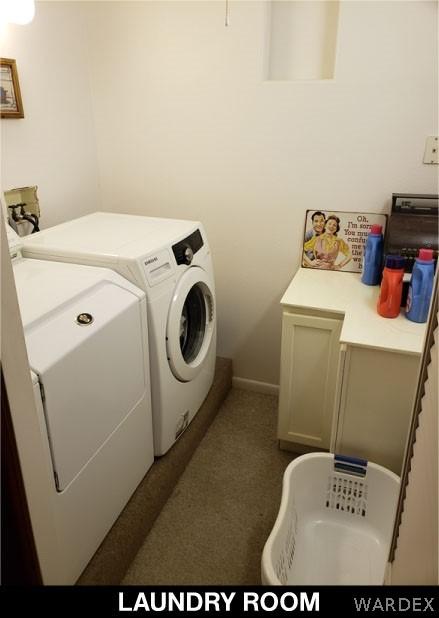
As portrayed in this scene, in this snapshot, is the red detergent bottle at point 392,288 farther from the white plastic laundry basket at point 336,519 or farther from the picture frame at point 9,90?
the picture frame at point 9,90

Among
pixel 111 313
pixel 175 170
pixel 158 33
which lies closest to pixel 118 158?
pixel 175 170

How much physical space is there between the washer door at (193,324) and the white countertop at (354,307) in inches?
14.8

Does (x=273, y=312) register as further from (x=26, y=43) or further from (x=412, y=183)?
(x=26, y=43)

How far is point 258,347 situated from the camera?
98.9 inches

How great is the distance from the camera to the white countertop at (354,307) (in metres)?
1.54

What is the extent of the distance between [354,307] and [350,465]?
0.59 meters

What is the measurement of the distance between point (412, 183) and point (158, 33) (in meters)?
1.34

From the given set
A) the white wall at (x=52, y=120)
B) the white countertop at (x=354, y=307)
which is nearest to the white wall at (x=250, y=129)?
the white wall at (x=52, y=120)

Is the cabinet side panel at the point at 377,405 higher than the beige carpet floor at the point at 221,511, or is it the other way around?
the cabinet side panel at the point at 377,405

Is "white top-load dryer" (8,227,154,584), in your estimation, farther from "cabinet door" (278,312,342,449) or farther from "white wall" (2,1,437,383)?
"white wall" (2,1,437,383)

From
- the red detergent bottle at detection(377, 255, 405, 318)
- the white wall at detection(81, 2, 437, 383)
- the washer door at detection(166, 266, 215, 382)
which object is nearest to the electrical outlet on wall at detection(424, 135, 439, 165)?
the white wall at detection(81, 2, 437, 383)

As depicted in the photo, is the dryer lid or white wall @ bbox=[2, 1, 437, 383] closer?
the dryer lid

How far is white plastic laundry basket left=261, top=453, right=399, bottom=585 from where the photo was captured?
1506 mm

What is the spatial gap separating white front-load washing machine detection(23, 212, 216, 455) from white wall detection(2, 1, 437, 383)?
0.35 m
